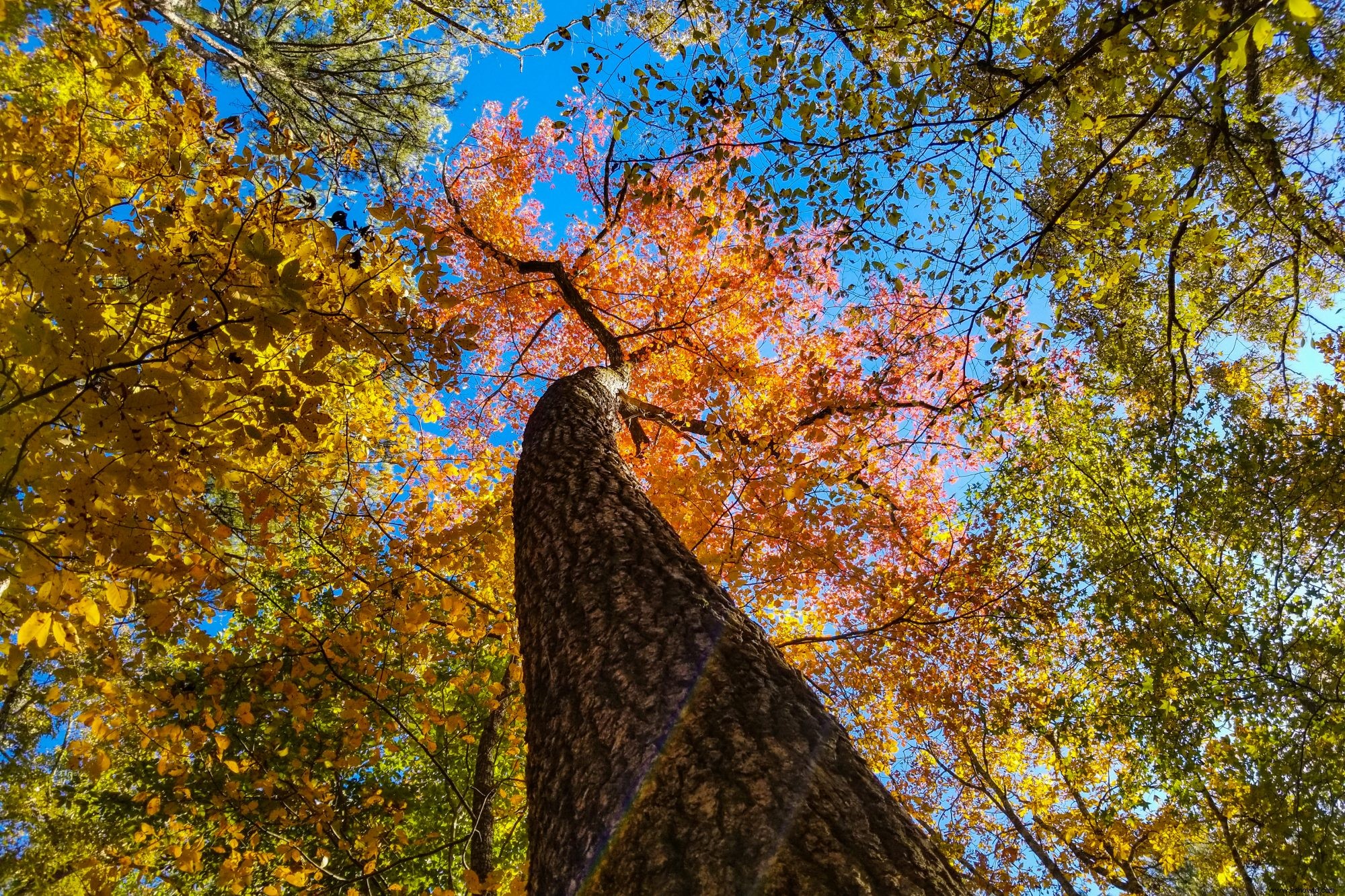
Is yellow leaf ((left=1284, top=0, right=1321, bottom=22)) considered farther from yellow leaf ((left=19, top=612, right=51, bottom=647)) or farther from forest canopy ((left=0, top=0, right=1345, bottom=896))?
yellow leaf ((left=19, top=612, right=51, bottom=647))

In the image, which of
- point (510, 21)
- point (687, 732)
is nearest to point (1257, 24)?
point (687, 732)

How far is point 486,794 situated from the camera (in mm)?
6980

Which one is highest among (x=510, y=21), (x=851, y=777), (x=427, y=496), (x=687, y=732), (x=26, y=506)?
(x=510, y=21)

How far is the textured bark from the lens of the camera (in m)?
1.14

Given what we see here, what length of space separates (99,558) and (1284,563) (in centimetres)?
1247

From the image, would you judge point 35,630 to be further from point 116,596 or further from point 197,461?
point 197,461

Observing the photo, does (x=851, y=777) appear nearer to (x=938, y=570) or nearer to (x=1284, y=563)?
(x=938, y=570)

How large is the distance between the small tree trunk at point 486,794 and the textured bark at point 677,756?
17.4 feet

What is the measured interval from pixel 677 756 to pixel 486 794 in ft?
23.2

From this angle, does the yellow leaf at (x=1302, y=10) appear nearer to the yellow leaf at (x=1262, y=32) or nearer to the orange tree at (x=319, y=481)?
the yellow leaf at (x=1262, y=32)

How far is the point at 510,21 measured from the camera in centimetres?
815

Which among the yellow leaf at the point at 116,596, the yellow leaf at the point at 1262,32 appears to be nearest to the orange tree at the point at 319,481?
the yellow leaf at the point at 116,596

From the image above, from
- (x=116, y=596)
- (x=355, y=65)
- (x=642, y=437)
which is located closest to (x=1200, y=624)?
(x=642, y=437)

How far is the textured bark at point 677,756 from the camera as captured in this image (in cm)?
114
